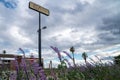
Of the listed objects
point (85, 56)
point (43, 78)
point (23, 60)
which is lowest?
point (43, 78)

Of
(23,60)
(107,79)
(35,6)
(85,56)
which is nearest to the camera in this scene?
(23,60)

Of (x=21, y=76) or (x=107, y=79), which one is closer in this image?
(x=21, y=76)

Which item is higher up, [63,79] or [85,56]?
[85,56]

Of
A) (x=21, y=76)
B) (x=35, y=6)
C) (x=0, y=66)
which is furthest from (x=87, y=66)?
(x=35, y=6)

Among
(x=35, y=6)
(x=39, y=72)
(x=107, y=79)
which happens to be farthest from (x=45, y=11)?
(x=39, y=72)

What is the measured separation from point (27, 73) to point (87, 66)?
383 cm

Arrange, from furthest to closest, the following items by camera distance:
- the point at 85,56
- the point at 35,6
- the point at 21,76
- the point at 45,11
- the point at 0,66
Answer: the point at 45,11
the point at 35,6
the point at 85,56
the point at 0,66
the point at 21,76

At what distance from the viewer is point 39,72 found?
7.61 feet

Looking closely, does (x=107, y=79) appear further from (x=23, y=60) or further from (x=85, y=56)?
(x=85, y=56)

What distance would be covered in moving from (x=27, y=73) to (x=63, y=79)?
44 cm

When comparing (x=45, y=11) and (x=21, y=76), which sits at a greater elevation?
(x=45, y=11)

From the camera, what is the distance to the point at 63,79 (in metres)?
2.97

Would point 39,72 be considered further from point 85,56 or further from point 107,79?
point 85,56

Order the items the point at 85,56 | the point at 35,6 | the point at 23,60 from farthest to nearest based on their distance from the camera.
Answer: the point at 35,6 → the point at 85,56 → the point at 23,60
